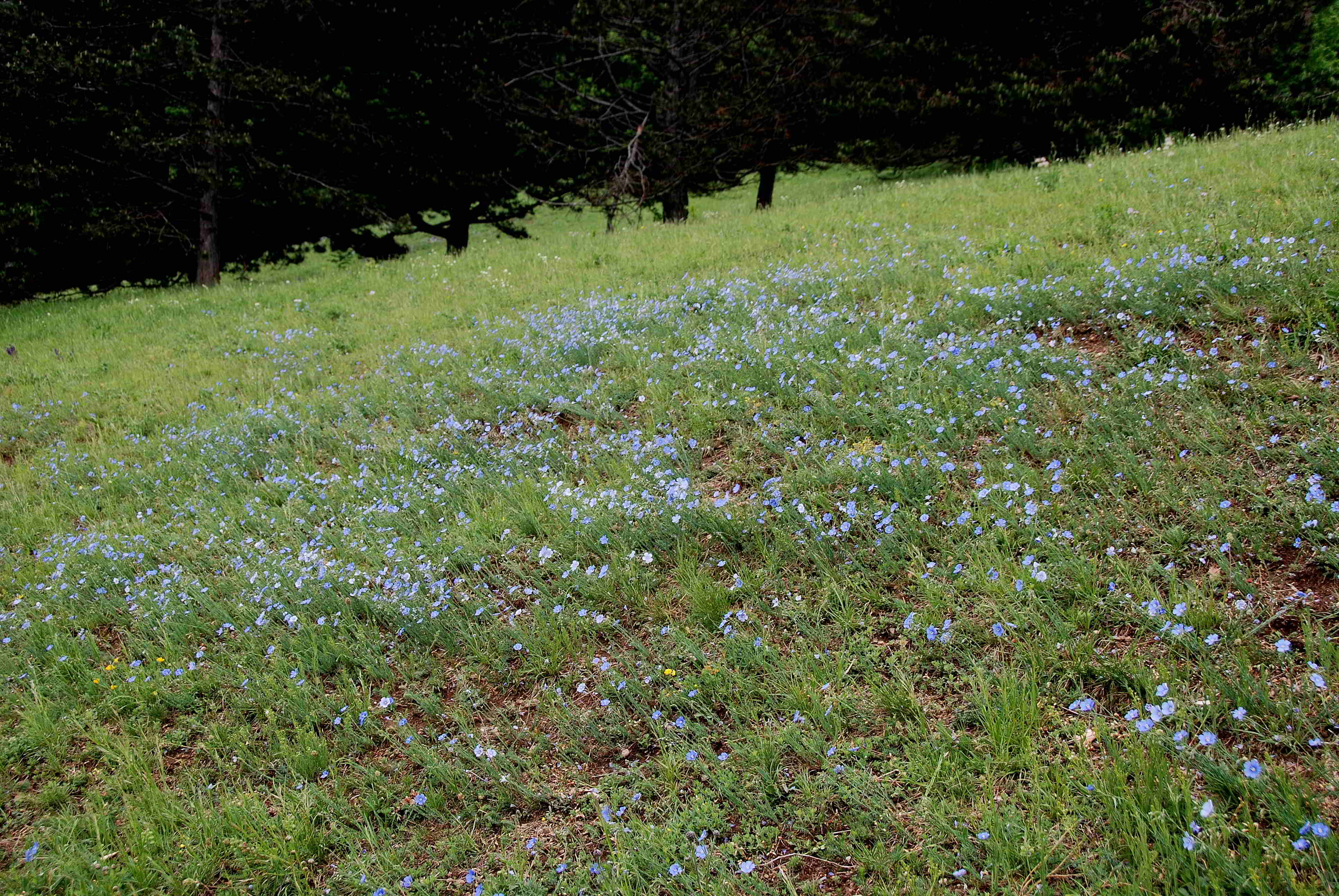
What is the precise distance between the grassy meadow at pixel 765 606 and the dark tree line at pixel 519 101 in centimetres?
989

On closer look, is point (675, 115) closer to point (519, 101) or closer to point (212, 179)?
point (519, 101)

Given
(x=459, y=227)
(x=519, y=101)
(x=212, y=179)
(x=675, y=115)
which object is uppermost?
(x=519, y=101)

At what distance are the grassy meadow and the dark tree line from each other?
9.89 m

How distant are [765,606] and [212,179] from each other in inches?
593

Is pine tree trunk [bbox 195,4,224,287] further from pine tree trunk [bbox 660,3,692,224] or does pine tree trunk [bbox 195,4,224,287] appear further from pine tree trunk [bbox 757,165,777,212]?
pine tree trunk [bbox 757,165,777,212]

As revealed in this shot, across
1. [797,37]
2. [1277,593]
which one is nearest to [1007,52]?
[797,37]

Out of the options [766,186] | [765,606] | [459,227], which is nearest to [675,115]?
[766,186]

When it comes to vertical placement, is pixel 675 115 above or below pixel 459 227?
above

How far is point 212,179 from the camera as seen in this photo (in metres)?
14.2

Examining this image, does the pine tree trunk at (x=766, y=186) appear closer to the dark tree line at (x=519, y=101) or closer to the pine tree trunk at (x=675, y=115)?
the dark tree line at (x=519, y=101)

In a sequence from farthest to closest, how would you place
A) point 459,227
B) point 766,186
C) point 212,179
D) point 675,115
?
1. point 766,186
2. point 459,227
3. point 675,115
4. point 212,179

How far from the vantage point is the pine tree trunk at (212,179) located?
46.9 feet

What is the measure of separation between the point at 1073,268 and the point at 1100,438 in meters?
2.64

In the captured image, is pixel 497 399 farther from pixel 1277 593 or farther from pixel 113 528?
pixel 1277 593
